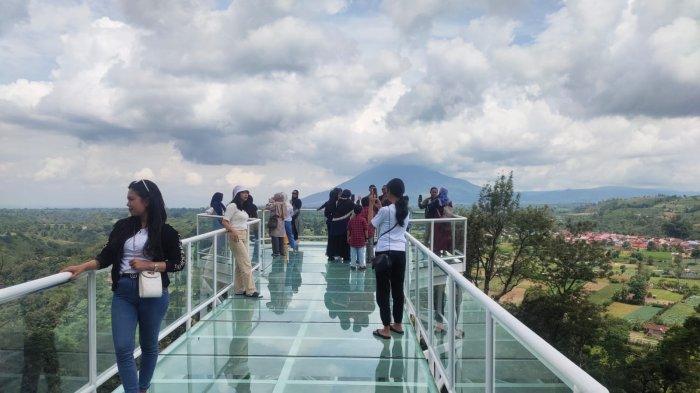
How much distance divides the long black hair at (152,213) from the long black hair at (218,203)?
24.1 ft

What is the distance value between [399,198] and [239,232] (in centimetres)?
304

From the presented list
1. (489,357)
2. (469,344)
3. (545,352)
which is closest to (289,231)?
(469,344)

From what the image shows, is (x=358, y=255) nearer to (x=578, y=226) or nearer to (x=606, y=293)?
(x=578, y=226)

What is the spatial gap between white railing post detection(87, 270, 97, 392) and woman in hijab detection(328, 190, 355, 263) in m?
7.31

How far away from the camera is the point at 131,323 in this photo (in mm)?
3336

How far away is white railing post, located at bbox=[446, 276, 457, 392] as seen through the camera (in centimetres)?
380

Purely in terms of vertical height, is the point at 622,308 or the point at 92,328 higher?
the point at 92,328

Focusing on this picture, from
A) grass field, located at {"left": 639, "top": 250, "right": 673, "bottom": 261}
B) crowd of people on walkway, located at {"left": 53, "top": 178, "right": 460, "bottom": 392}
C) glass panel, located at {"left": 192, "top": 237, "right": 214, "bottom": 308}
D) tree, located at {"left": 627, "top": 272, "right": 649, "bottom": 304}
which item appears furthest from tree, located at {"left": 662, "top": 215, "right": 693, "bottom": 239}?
glass panel, located at {"left": 192, "top": 237, "right": 214, "bottom": 308}

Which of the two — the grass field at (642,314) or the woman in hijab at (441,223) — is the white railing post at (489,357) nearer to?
the woman in hijab at (441,223)

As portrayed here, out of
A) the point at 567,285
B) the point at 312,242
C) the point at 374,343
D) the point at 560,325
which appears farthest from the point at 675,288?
the point at 374,343

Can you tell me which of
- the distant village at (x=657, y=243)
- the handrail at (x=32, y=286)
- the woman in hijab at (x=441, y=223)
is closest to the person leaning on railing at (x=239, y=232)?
the handrail at (x=32, y=286)

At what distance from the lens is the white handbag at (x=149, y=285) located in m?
3.25

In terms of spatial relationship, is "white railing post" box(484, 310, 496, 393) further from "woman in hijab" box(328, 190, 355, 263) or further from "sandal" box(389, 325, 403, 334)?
"woman in hijab" box(328, 190, 355, 263)

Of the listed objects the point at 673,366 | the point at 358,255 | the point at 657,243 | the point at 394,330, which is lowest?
the point at 673,366
